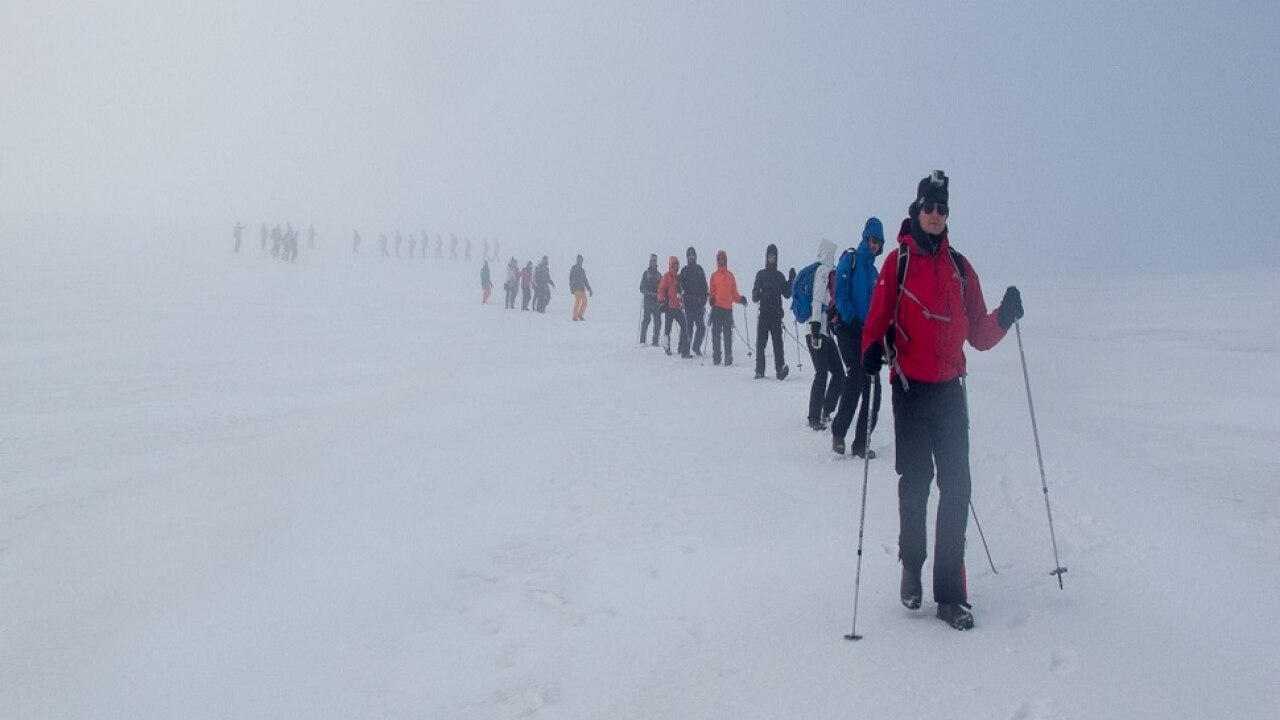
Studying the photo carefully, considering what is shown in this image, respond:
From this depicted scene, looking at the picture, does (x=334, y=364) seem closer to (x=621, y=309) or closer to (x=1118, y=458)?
(x=1118, y=458)

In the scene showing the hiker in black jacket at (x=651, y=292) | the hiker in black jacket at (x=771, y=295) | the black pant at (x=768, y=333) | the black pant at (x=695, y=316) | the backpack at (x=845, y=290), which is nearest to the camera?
the backpack at (x=845, y=290)

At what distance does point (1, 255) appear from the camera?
30281mm

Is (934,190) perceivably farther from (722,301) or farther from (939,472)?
(722,301)

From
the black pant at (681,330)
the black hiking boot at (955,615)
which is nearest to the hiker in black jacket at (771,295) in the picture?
the black pant at (681,330)

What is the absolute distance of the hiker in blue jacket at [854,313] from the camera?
742cm

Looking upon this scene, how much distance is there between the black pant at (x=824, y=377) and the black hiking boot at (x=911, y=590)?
434 centimetres

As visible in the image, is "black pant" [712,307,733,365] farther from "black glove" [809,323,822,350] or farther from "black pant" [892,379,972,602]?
"black pant" [892,379,972,602]

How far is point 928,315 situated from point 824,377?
15.4 ft

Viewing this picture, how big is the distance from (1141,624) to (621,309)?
29.3 meters

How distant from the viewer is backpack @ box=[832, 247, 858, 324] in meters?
7.53

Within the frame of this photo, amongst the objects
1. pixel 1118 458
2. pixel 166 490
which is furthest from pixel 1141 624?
pixel 166 490

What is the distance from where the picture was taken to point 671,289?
15.7 m

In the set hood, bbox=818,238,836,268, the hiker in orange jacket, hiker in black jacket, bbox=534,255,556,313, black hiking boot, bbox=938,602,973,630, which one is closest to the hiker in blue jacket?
hood, bbox=818,238,836,268

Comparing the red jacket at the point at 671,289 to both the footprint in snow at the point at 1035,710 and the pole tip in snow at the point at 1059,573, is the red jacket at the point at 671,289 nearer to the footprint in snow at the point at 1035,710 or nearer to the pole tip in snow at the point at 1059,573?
the pole tip in snow at the point at 1059,573
